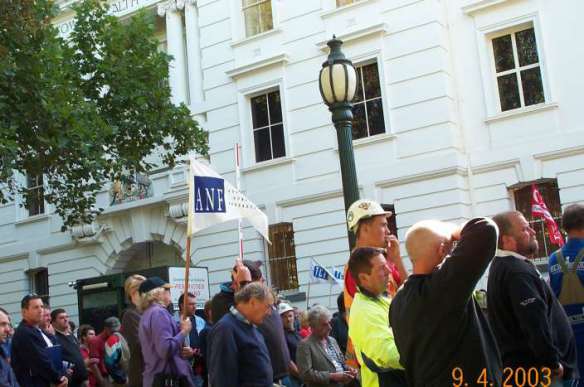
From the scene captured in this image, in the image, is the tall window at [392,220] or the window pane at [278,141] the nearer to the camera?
the tall window at [392,220]

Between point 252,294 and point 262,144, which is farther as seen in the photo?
point 262,144

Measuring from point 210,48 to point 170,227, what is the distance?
5064mm

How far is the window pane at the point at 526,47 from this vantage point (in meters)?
16.7

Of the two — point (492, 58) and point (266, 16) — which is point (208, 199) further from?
point (266, 16)

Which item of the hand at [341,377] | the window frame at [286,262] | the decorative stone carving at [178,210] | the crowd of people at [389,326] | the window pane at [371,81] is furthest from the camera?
the decorative stone carving at [178,210]

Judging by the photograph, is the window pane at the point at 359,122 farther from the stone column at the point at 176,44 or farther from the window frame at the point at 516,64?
the stone column at the point at 176,44

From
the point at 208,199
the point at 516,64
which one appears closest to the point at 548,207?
the point at 516,64

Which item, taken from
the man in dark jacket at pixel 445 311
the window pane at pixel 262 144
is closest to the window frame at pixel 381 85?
the window pane at pixel 262 144

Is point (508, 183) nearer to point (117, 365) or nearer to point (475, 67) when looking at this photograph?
point (475, 67)

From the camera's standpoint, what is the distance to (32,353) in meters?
8.34

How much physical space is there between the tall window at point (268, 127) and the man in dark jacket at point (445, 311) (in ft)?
52.0

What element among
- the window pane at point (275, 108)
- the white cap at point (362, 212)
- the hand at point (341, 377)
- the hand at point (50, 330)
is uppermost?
the window pane at point (275, 108)

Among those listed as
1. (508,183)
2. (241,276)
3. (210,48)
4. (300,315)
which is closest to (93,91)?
(210,48)

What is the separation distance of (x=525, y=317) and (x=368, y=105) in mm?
13787
